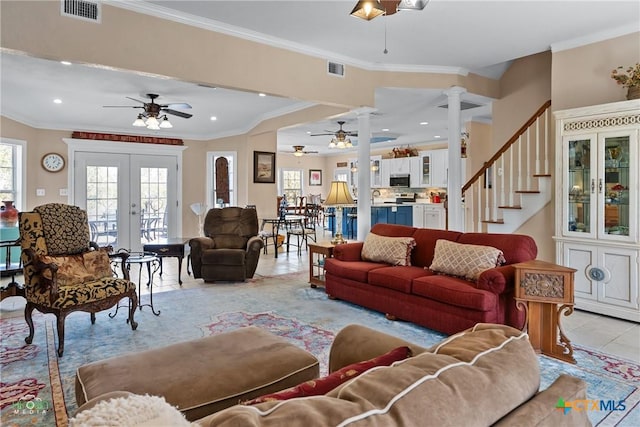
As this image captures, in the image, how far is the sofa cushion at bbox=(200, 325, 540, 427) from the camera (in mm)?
720

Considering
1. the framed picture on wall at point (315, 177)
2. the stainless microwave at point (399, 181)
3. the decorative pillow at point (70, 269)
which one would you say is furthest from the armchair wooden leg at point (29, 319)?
the framed picture on wall at point (315, 177)

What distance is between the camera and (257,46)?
423cm

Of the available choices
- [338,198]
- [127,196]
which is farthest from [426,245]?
[127,196]

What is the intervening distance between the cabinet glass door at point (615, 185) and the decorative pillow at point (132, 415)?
14.5ft

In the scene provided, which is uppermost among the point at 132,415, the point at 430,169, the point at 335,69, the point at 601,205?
the point at 335,69

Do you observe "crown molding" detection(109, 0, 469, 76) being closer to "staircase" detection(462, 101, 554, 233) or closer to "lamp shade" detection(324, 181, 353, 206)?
"staircase" detection(462, 101, 554, 233)

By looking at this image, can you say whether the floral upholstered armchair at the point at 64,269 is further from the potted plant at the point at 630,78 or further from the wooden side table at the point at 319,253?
the potted plant at the point at 630,78

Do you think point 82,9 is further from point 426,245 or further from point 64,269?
point 426,245

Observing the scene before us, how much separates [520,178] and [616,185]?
1350mm

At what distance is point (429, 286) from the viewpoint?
3.56 metres

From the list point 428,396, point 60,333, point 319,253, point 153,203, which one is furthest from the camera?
point 153,203

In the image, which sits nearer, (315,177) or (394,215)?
(394,215)

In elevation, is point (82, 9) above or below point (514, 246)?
above

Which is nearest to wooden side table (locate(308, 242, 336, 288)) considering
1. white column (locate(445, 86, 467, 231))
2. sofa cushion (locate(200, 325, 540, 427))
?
white column (locate(445, 86, 467, 231))
